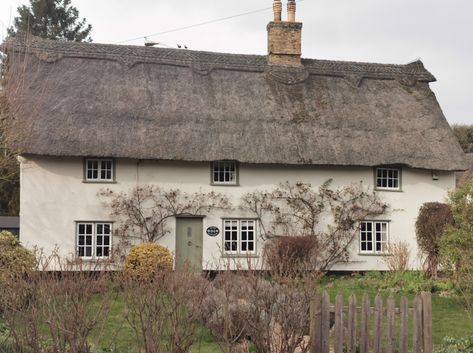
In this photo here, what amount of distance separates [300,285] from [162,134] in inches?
489

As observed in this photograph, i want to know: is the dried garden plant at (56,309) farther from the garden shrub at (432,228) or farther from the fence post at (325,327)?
the garden shrub at (432,228)

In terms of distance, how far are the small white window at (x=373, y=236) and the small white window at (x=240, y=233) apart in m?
3.70

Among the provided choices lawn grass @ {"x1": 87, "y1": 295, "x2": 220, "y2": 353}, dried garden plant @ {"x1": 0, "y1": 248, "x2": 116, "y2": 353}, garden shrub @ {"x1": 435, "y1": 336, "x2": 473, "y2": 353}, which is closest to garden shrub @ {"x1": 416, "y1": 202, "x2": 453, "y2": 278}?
garden shrub @ {"x1": 435, "y1": 336, "x2": 473, "y2": 353}

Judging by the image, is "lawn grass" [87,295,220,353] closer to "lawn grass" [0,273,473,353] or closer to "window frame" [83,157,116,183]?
"lawn grass" [0,273,473,353]

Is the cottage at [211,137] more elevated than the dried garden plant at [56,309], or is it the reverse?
the cottage at [211,137]

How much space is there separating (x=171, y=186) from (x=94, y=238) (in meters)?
2.83

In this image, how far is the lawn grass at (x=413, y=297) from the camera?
436 inches

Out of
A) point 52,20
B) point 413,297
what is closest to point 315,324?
point 413,297

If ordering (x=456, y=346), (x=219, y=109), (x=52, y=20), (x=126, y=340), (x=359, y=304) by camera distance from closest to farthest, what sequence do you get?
(x=456, y=346) < (x=126, y=340) < (x=359, y=304) < (x=219, y=109) < (x=52, y=20)

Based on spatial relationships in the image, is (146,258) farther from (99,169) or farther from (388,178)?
(388,178)

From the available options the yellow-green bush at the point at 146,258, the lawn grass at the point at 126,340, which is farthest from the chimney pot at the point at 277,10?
the lawn grass at the point at 126,340

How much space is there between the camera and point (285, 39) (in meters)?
22.2

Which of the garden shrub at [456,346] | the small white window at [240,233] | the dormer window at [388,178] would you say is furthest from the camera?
the dormer window at [388,178]

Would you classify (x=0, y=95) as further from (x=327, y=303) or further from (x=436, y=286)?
(x=436, y=286)
